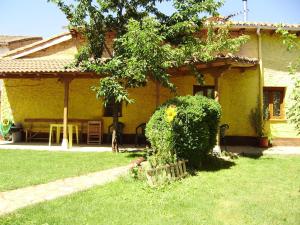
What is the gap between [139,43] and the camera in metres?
10.7

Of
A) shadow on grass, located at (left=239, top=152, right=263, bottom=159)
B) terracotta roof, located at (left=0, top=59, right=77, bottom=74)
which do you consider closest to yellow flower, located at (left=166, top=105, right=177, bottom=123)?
shadow on grass, located at (left=239, top=152, right=263, bottom=159)

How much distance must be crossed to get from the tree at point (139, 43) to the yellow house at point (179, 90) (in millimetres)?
2041

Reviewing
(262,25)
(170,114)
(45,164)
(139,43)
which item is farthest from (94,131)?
(262,25)

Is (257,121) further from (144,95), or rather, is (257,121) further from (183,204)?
(183,204)

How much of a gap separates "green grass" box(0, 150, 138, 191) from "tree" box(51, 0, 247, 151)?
1.89 m

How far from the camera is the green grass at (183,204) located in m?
5.90

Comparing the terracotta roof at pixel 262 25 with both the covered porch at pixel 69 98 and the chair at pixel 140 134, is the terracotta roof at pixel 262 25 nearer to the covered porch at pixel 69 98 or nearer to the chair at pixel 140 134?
the covered porch at pixel 69 98

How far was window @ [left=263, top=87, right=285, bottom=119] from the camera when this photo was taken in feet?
53.1

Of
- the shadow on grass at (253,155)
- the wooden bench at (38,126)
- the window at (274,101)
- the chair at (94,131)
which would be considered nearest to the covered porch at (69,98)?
the wooden bench at (38,126)

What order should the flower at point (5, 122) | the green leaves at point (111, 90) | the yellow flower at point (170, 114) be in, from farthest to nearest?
the flower at point (5, 122) → the green leaves at point (111, 90) → the yellow flower at point (170, 114)

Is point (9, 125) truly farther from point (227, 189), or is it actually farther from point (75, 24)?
point (227, 189)

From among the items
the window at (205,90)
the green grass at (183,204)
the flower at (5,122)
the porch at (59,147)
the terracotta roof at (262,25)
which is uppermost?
the terracotta roof at (262,25)

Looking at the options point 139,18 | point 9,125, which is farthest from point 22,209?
point 9,125

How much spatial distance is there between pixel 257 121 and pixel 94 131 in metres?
6.95
